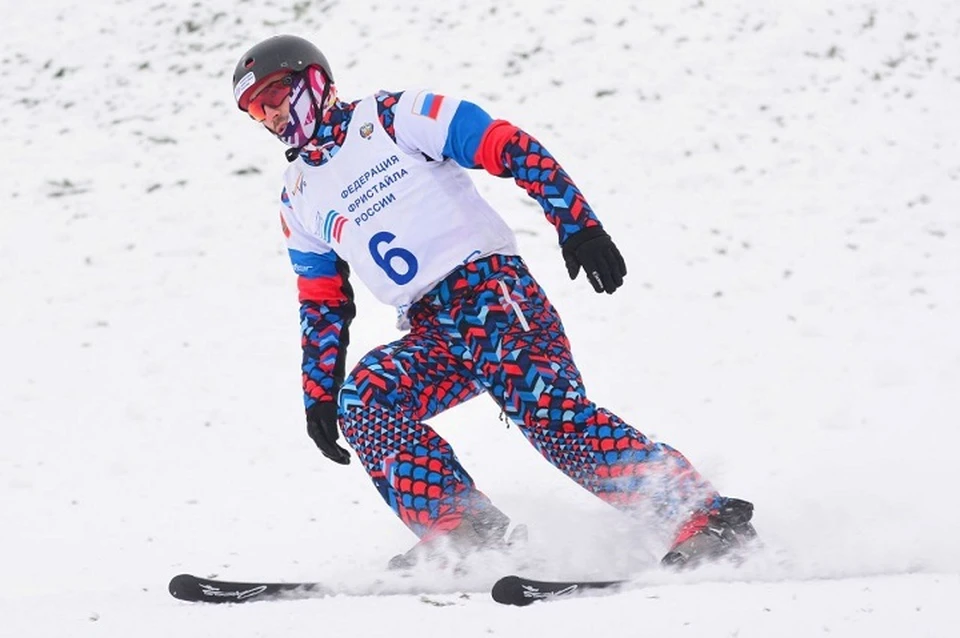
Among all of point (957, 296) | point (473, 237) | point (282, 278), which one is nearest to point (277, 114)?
point (473, 237)

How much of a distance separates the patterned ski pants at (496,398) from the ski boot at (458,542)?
2cm

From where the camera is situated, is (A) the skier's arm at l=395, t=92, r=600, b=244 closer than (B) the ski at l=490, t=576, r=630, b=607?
No

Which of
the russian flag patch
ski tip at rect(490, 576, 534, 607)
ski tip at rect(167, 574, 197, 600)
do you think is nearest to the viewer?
ski tip at rect(490, 576, 534, 607)

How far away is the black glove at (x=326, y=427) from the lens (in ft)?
14.6

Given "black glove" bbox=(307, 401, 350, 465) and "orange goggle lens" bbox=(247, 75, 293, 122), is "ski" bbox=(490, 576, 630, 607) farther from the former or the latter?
"orange goggle lens" bbox=(247, 75, 293, 122)

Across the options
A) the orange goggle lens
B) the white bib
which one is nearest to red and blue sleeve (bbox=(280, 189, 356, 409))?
the white bib

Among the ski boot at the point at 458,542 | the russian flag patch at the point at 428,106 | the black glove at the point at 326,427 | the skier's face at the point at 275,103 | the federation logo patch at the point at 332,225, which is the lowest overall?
the ski boot at the point at 458,542

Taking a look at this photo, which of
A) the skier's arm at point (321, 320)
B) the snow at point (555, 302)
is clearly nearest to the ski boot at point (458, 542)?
the snow at point (555, 302)

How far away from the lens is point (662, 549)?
420 centimetres

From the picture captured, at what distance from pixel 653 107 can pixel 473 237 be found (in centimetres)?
600

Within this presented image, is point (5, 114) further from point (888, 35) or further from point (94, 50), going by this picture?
point (888, 35)

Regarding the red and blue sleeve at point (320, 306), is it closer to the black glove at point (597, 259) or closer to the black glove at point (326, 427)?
the black glove at point (326, 427)

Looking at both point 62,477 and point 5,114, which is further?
point 5,114

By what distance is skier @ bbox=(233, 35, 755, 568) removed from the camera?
4.04 m
